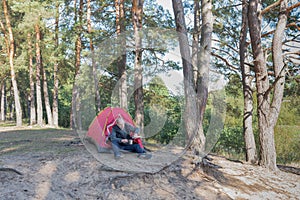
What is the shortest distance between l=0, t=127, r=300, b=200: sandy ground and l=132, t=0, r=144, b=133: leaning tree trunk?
2.27m

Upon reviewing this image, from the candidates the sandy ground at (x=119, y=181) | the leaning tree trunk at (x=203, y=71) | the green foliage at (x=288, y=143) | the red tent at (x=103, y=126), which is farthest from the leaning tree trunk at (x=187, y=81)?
the green foliage at (x=288, y=143)

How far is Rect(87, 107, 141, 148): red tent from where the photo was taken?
213 inches

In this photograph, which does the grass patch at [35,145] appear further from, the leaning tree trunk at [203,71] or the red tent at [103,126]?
the leaning tree trunk at [203,71]

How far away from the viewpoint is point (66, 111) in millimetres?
20156

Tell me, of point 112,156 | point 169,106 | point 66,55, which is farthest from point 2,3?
point 112,156

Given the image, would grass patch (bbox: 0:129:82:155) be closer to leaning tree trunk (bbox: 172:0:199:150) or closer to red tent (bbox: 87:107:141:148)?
red tent (bbox: 87:107:141:148)

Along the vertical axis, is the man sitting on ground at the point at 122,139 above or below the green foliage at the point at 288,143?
above

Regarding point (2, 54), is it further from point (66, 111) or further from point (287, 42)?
point (287, 42)

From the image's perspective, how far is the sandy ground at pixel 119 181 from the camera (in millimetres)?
3717

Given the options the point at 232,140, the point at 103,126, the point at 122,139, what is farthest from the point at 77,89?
the point at 232,140

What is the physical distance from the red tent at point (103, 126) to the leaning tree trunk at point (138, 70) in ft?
4.98

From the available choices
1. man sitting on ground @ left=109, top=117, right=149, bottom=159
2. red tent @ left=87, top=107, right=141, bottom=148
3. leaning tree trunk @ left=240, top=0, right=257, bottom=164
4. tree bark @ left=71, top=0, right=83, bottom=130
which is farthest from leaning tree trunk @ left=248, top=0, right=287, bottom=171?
tree bark @ left=71, top=0, right=83, bottom=130

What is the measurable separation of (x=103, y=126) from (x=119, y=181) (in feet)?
5.59

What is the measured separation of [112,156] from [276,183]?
3.37 m
